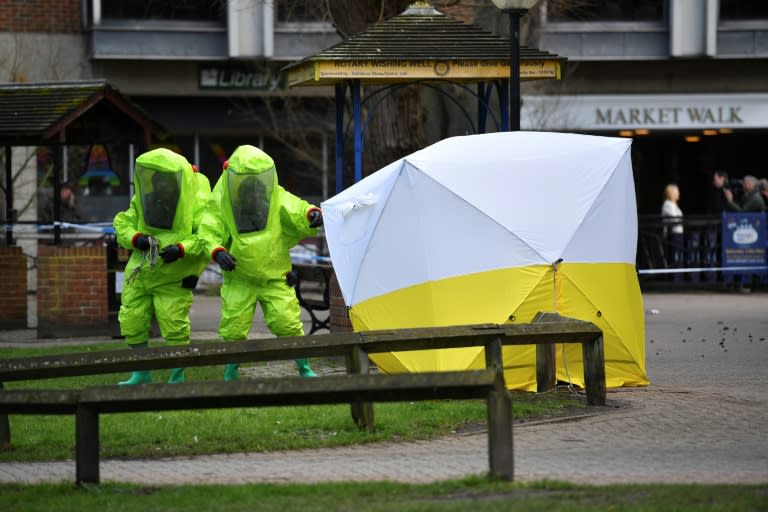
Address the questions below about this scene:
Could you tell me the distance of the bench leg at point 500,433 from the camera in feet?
23.0

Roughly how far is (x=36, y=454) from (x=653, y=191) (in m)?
24.6

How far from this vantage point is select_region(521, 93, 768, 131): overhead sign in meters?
28.9

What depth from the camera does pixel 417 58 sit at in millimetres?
13023

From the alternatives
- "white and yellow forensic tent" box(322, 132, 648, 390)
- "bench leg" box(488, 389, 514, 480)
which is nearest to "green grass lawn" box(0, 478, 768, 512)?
"bench leg" box(488, 389, 514, 480)

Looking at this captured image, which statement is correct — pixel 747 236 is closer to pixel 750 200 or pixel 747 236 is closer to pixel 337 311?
pixel 750 200

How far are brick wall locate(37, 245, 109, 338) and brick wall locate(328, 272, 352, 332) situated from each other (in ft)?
13.3

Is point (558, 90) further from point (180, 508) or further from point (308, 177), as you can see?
point (180, 508)

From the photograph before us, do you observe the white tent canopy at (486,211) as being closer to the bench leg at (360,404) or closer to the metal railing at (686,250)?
the bench leg at (360,404)

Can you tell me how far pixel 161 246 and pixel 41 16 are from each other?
17283 millimetres

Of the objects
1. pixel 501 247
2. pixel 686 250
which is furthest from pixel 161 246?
pixel 686 250

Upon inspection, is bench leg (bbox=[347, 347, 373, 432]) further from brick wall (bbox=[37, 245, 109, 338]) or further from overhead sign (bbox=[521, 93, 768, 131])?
overhead sign (bbox=[521, 93, 768, 131])

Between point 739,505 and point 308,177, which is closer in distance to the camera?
point 739,505

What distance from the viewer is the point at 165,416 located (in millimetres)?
9922

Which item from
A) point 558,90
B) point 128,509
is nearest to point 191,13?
point 558,90
